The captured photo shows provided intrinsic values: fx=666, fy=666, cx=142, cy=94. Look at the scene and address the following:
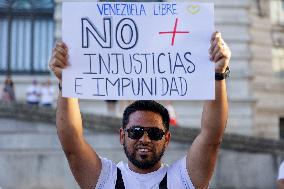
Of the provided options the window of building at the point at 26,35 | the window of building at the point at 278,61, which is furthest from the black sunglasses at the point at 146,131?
the window of building at the point at 278,61

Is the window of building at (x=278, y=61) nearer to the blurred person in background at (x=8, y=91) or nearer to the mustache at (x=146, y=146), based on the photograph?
the blurred person in background at (x=8, y=91)

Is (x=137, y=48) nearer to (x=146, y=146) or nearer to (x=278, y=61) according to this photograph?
(x=146, y=146)

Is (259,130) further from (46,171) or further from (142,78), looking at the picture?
(142,78)

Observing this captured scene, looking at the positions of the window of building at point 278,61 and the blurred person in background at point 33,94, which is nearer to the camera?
the blurred person in background at point 33,94

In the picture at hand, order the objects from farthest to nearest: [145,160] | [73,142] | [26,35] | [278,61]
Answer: [278,61] → [26,35] → [73,142] → [145,160]

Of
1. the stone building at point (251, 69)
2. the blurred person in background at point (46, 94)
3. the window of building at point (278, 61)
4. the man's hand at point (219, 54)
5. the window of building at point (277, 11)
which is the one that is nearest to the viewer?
the man's hand at point (219, 54)

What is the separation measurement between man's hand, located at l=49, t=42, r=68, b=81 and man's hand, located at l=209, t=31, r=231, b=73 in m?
0.91

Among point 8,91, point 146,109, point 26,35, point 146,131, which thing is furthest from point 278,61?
point 146,131

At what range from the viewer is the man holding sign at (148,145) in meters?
3.99

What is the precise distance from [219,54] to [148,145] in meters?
0.69

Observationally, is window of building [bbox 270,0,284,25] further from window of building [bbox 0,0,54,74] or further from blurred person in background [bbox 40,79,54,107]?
blurred person in background [bbox 40,79,54,107]

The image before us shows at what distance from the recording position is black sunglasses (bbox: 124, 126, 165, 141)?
4.01m

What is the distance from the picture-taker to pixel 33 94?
57.8 feet

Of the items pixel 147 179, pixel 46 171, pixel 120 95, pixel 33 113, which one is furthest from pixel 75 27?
pixel 33 113
